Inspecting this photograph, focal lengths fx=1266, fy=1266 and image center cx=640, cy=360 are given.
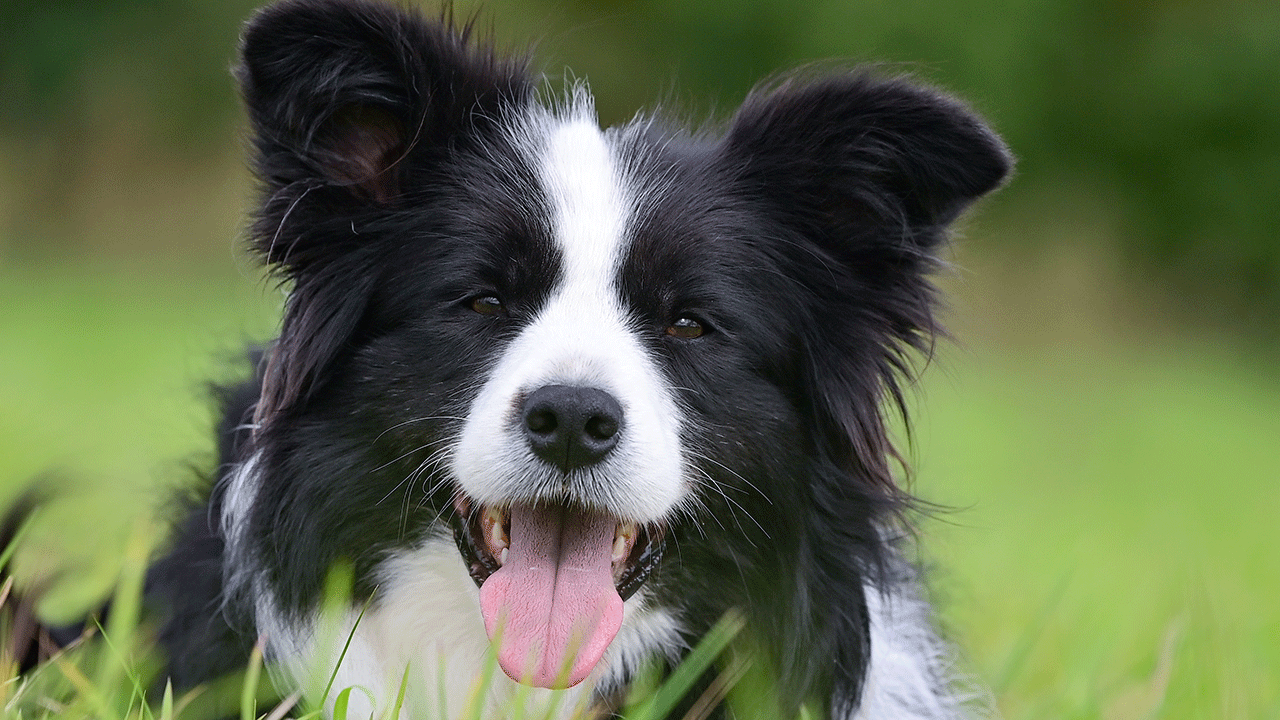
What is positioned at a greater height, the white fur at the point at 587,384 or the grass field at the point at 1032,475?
the white fur at the point at 587,384

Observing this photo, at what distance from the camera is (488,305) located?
320 centimetres

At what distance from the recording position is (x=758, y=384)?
3328 millimetres

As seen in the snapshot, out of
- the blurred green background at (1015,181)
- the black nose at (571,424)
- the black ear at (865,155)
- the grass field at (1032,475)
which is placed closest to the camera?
the black nose at (571,424)

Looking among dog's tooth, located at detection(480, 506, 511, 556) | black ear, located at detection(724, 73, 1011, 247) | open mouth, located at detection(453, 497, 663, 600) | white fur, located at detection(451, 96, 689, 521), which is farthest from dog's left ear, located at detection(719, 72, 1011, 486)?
dog's tooth, located at detection(480, 506, 511, 556)

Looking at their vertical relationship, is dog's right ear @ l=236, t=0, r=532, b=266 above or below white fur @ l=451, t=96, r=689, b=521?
above

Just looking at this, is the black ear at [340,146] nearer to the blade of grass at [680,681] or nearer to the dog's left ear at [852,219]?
the dog's left ear at [852,219]

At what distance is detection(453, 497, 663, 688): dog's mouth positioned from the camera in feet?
9.78

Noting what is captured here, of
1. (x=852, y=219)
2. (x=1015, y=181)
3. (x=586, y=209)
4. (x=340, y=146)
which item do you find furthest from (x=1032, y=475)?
(x=340, y=146)

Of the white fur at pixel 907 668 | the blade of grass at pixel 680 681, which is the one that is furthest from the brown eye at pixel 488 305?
the white fur at pixel 907 668

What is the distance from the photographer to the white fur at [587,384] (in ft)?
9.77

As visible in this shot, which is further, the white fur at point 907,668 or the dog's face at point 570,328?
the white fur at point 907,668

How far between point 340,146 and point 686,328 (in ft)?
3.34

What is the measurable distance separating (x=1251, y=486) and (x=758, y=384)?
8.93 metres

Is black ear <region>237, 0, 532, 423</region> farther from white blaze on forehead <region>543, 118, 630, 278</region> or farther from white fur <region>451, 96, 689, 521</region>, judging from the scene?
white fur <region>451, 96, 689, 521</region>
